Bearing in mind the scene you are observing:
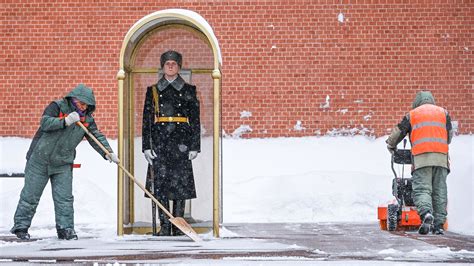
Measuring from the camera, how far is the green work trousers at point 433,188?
34.4 ft

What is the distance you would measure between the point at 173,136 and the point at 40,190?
1456 millimetres

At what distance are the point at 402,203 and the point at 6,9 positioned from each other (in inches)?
318

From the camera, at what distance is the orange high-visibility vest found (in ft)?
34.7

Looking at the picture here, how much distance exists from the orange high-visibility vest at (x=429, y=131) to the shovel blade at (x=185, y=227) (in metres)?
2.74

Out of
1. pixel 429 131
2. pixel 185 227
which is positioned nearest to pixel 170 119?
pixel 185 227

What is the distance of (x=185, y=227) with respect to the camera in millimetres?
9555

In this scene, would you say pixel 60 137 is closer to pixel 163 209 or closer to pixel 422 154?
pixel 163 209

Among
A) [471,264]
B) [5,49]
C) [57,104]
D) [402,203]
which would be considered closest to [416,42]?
[402,203]

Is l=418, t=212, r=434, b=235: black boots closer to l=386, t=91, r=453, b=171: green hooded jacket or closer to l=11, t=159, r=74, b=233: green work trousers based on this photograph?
l=386, t=91, r=453, b=171: green hooded jacket

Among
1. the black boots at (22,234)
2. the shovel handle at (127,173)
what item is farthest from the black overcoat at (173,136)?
the black boots at (22,234)

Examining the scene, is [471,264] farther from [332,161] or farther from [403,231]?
[332,161]

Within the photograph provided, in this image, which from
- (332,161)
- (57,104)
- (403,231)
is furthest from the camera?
(332,161)

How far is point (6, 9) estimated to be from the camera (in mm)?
15922

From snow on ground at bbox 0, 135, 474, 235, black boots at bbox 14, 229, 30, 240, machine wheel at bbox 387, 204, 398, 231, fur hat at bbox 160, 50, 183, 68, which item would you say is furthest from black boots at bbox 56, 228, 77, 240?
machine wheel at bbox 387, 204, 398, 231
